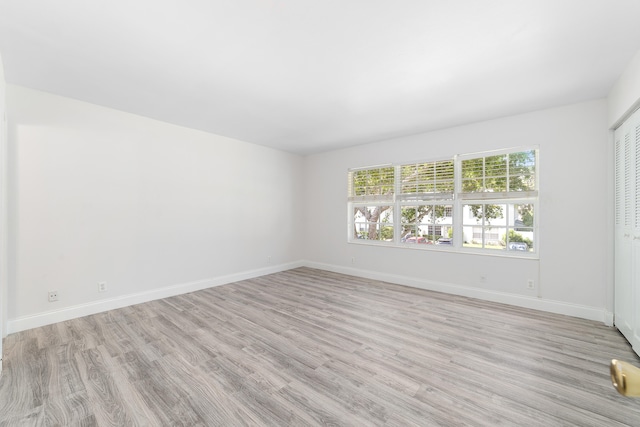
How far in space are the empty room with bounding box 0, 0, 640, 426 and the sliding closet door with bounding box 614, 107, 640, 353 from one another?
0.04 meters

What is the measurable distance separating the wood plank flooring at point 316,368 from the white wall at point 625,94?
223cm

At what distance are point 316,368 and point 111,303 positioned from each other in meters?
2.97

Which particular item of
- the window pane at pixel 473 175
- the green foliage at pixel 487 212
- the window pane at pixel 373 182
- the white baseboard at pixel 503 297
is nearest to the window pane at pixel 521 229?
the green foliage at pixel 487 212

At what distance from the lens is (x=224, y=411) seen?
68.7 inches

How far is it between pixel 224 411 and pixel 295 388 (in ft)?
1.61

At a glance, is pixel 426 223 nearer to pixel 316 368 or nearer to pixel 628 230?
pixel 628 230

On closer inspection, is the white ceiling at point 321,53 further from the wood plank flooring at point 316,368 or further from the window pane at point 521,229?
the wood plank flooring at point 316,368

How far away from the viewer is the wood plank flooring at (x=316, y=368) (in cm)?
171

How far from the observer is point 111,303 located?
11.4 ft

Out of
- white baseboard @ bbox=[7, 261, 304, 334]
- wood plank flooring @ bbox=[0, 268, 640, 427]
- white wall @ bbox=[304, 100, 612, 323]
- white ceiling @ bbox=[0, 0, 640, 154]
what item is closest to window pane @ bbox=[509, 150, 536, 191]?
white wall @ bbox=[304, 100, 612, 323]

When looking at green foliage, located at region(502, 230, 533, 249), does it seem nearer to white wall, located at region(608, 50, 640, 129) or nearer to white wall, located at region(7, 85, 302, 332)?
white wall, located at region(608, 50, 640, 129)

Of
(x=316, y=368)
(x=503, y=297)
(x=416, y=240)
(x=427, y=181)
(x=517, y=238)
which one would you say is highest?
(x=427, y=181)

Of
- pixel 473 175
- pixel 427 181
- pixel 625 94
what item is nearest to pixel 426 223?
pixel 427 181

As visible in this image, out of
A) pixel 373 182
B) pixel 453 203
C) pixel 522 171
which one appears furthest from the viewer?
pixel 373 182
